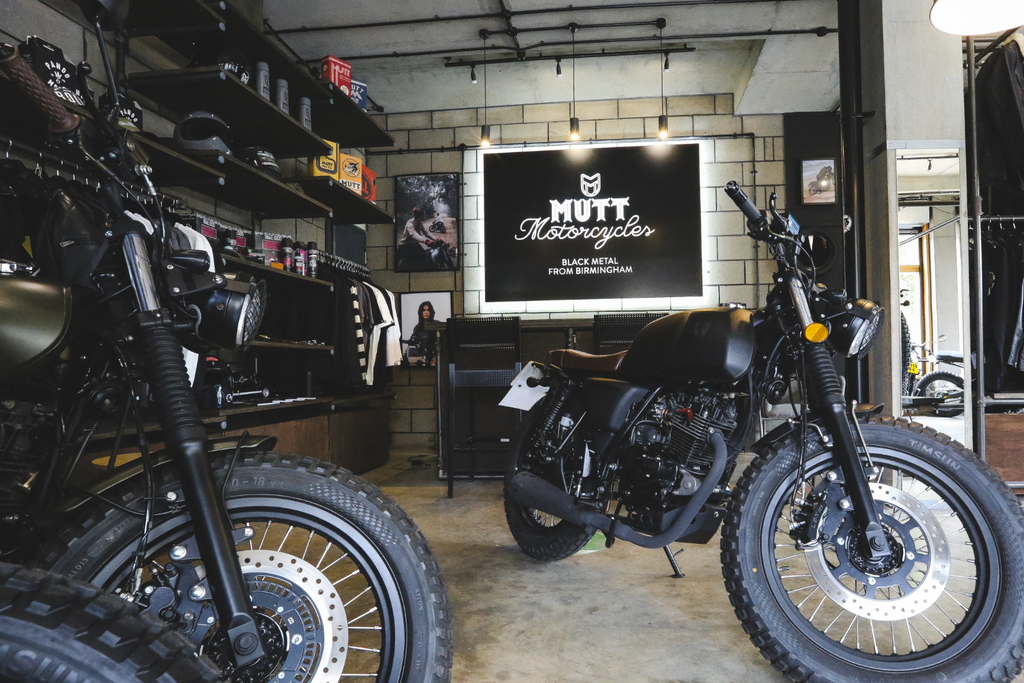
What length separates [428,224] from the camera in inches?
222

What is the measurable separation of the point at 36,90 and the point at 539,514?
192cm

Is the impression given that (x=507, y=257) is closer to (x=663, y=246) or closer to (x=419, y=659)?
(x=663, y=246)

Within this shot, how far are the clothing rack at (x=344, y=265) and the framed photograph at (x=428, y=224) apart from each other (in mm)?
717

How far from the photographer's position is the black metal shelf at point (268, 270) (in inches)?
121

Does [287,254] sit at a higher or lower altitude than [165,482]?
higher

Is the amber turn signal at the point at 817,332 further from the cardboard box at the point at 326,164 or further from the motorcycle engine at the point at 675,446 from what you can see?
the cardboard box at the point at 326,164

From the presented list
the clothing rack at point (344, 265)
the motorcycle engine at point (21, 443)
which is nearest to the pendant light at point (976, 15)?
the motorcycle engine at point (21, 443)

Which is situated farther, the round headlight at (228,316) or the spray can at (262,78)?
the spray can at (262,78)

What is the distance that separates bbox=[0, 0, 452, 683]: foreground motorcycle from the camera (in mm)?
834

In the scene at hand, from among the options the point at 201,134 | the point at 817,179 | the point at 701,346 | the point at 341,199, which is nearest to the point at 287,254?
the point at 341,199

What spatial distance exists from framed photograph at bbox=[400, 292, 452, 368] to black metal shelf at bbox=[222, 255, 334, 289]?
1.55 metres

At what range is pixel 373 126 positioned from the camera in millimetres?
4414

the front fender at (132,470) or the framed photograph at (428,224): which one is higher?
the framed photograph at (428,224)

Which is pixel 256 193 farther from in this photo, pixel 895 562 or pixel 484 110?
pixel 895 562
